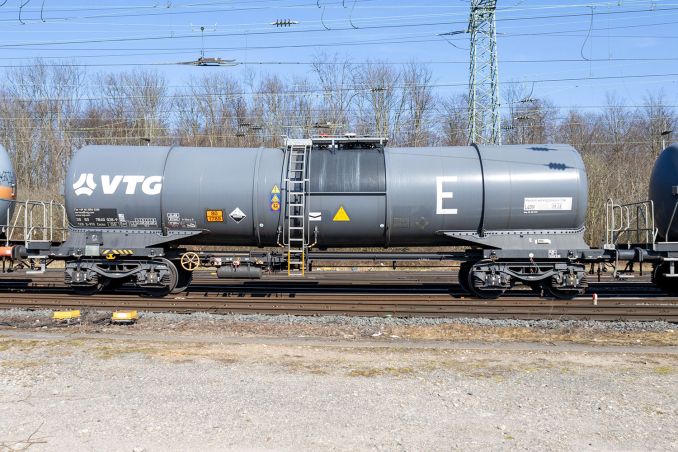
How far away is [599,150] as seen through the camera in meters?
36.5

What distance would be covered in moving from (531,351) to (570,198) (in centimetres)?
478

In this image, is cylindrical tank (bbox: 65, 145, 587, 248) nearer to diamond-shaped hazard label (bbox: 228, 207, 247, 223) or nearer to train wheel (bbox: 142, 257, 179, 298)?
diamond-shaped hazard label (bbox: 228, 207, 247, 223)

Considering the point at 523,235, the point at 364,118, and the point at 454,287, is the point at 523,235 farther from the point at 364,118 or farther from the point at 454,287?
the point at 364,118

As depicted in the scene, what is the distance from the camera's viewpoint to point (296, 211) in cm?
1240

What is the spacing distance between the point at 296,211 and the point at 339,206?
3.36ft

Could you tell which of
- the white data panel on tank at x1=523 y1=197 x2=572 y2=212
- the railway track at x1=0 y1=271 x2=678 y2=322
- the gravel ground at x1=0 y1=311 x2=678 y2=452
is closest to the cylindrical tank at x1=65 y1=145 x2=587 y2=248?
the white data panel on tank at x1=523 y1=197 x2=572 y2=212

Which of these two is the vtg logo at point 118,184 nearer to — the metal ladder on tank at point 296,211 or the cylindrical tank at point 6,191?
the cylindrical tank at point 6,191

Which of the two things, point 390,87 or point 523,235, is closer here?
point 523,235

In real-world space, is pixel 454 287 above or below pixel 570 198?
below

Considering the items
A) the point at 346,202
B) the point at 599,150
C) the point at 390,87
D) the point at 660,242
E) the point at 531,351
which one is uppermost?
the point at 390,87

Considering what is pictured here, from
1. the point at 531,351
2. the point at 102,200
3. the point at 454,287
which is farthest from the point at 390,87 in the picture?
the point at 531,351

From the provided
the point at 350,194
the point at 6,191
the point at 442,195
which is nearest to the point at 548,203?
the point at 442,195

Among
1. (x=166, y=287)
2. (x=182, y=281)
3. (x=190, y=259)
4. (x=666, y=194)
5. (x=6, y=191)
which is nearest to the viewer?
(x=190, y=259)

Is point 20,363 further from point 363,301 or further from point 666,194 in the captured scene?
point 666,194
